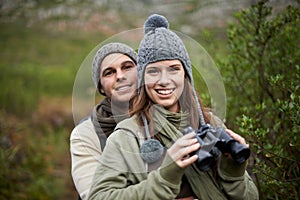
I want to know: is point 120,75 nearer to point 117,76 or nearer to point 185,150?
point 117,76

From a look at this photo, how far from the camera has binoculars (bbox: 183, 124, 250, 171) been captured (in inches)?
73.7

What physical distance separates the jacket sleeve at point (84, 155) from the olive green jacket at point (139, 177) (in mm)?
462

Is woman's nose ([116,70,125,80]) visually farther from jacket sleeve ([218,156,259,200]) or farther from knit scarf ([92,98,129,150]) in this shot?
jacket sleeve ([218,156,259,200])

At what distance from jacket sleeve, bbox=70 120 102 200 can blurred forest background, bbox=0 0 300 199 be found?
0.83 metres

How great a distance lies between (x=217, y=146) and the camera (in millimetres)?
1960

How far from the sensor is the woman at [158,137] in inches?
79.0

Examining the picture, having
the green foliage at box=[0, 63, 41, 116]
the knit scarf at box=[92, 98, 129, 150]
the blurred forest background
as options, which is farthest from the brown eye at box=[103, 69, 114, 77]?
the green foliage at box=[0, 63, 41, 116]

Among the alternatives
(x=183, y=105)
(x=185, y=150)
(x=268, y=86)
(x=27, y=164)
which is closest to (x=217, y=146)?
(x=185, y=150)

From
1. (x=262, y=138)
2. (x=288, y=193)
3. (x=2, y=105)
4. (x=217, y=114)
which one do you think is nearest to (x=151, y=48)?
(x=217, y=114)

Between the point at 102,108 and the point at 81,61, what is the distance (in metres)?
4.71

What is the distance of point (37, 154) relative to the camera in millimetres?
5086

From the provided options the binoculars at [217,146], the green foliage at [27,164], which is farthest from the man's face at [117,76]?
the green foliage at [27,164]

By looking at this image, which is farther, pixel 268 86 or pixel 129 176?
pixel 268 86

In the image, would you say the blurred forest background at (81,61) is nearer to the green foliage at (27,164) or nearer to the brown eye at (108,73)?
the green foliage at (27,164)
